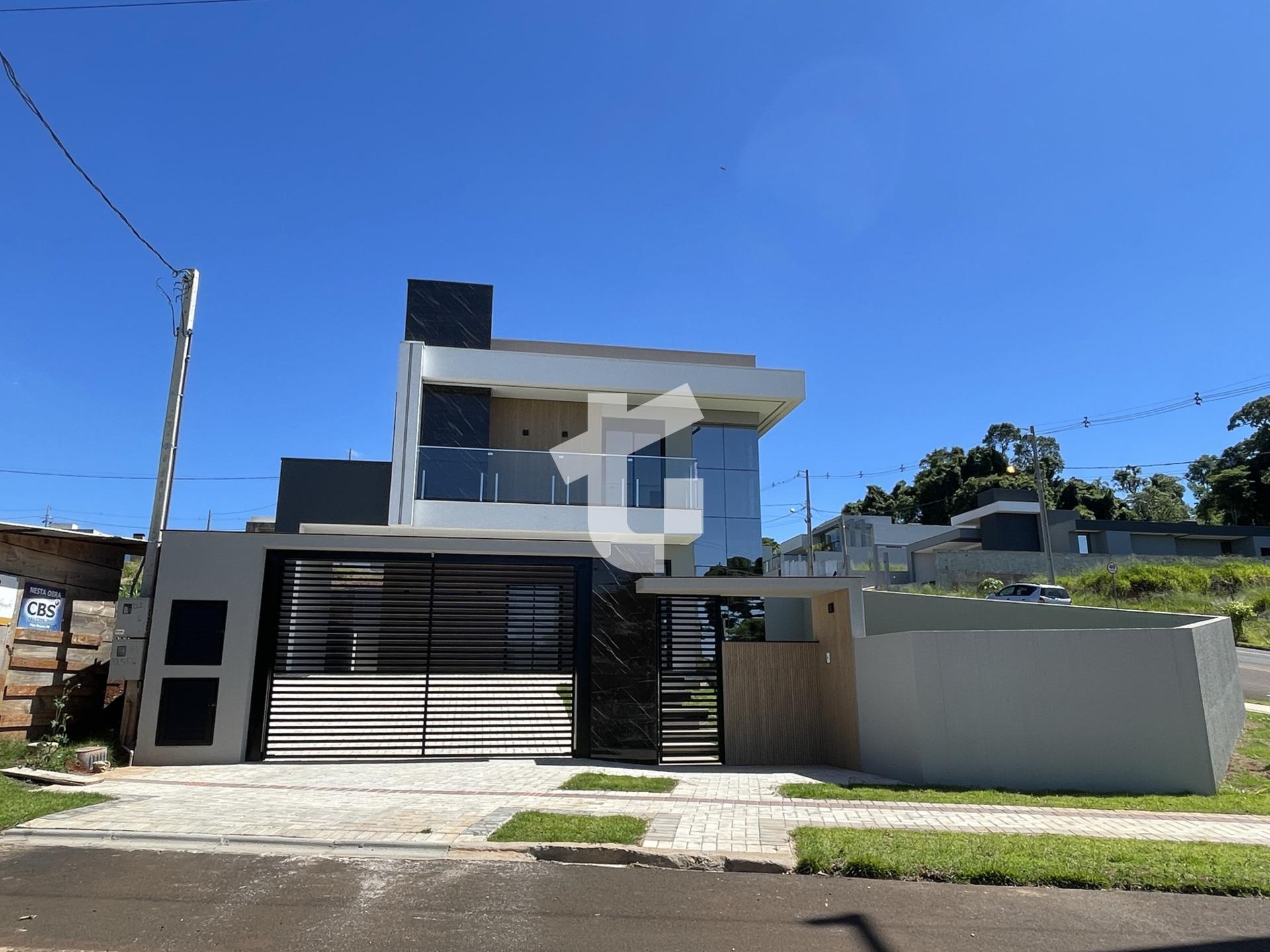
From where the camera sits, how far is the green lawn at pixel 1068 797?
27.0 feet

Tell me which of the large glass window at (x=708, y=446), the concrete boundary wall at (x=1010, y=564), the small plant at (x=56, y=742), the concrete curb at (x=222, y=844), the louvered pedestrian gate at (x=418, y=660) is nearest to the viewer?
the concrete curb at (x=222, y=844)

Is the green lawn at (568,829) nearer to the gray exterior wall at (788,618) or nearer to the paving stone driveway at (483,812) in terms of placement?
the paving stone driveway at (483,812)

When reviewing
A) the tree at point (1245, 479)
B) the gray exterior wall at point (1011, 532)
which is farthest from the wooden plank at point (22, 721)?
the tree at point (1245, 479)

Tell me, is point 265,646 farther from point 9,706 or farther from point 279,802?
point 279,802

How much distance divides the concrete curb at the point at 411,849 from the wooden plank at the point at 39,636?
387 centimetres

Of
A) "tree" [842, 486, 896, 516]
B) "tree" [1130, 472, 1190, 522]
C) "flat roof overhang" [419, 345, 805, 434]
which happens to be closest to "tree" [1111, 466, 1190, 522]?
"tree" [1130, 472, 1190, 522]

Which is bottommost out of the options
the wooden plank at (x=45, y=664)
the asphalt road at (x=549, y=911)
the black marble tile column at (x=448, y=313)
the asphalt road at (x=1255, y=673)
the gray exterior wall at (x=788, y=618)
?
the asphalt road at (x=549, y=911)

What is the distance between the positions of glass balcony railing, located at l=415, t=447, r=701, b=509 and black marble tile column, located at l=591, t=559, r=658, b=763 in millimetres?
4794

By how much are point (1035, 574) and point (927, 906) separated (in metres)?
36.1

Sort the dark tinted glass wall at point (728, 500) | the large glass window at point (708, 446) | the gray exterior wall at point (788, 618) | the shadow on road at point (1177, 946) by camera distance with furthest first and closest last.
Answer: the large glass window at point (708, 446) → the dark tinted glass wall at point (728, 500) → the gray exterior wall at point (788, 618) → the shadow on road at point (1177, 946)

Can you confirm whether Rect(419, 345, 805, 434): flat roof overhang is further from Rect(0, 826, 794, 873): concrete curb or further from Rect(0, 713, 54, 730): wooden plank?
Rect(0, 826, 794, 873): concrete curb

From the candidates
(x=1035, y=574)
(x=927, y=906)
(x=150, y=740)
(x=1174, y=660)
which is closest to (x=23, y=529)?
(x=150, y=740)

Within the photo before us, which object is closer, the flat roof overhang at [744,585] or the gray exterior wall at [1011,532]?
the flat roof overhang at [744,585]

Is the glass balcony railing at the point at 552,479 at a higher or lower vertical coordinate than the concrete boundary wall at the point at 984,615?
higher
